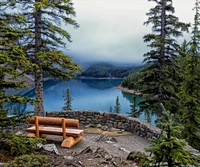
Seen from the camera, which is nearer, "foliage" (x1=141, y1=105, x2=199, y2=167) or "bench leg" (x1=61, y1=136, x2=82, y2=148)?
"foliage" (x1=141, y1=105, x2=199, y2=167)

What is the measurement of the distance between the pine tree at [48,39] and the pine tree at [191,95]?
24.0ft

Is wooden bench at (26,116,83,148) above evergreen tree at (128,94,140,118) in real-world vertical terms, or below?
above

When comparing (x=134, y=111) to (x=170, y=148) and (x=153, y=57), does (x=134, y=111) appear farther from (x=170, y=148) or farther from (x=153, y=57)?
(x=170, y=148)

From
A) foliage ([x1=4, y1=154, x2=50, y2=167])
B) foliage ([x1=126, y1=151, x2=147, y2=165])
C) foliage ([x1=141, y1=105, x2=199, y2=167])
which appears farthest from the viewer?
foliage ([x1=4, y1=154, x2=50, y2=167])

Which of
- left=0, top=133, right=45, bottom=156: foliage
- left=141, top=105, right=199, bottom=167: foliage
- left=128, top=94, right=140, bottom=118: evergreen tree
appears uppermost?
left=141, top=105, right=199, bottom=167: foliage

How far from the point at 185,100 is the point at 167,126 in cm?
1215

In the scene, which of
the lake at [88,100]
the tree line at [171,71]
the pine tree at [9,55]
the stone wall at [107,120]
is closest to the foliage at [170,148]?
the pine tree at [9,55]

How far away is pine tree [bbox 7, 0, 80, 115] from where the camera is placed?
1070 cm

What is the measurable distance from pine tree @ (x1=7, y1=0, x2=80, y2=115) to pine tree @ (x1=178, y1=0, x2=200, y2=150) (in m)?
7.30

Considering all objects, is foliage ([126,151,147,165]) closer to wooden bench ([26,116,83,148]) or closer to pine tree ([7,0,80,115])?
wooden bench ([26,116,83,148])

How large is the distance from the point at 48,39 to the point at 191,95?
9.25 m

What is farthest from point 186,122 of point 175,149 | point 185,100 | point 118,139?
point 175,149

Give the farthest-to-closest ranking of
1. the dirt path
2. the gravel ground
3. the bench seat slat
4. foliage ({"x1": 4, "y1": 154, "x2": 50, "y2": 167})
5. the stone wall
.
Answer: the stone wall
the bench seat slat
the gravel ground
the dirt path
foliage ({"x1": 4, "y1": 154, "x2": 50, "y2": 167})

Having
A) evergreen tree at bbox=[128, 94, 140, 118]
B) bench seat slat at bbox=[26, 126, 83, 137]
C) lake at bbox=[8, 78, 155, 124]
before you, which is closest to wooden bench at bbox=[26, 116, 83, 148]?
bench seat slat at bbox=[26, 126, 83, 137]
